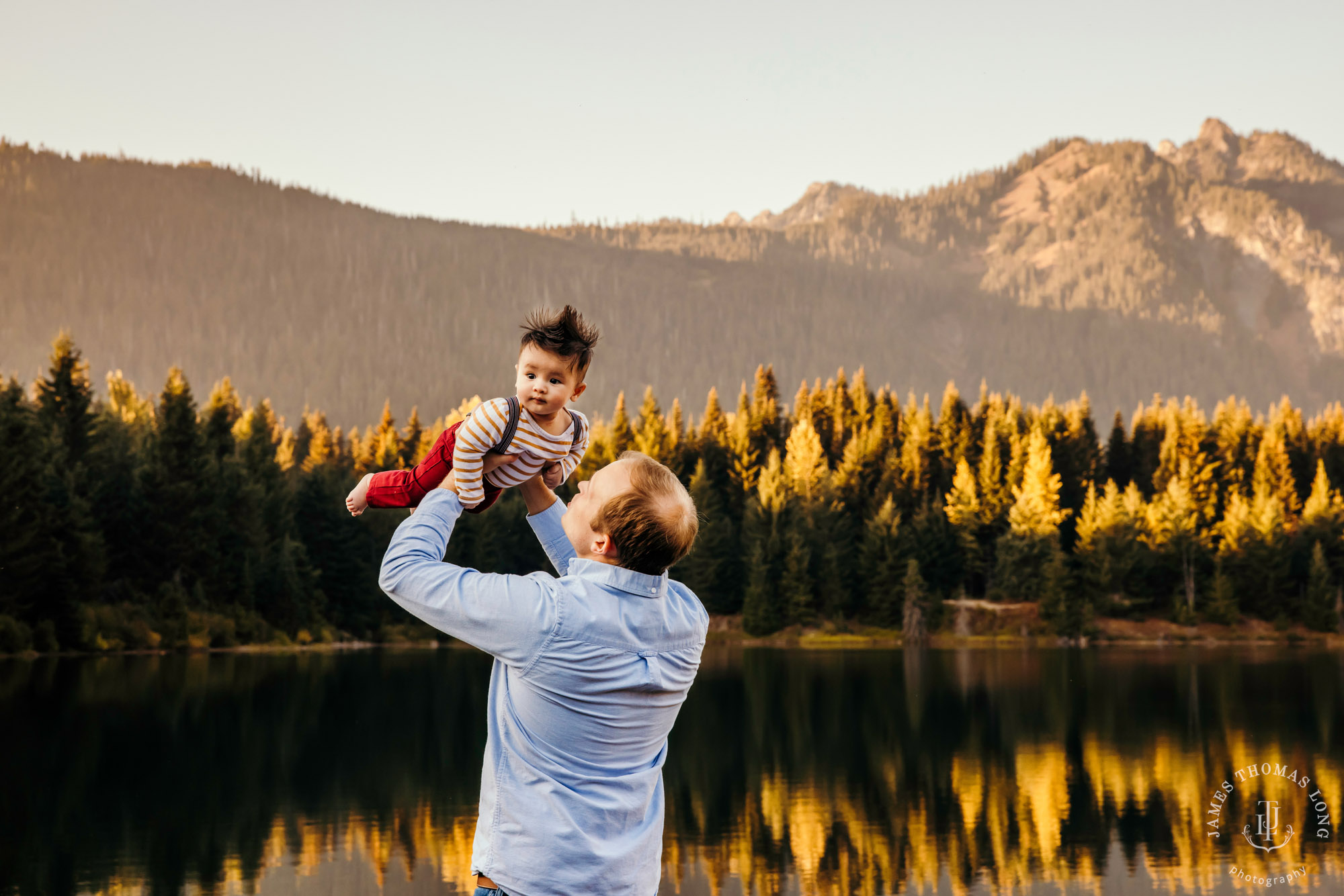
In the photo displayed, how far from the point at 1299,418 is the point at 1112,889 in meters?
80.2

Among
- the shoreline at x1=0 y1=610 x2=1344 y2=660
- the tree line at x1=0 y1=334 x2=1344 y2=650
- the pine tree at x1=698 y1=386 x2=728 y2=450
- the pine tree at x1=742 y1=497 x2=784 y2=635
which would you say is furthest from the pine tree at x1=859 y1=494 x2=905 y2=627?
the pine tree at x1=698 y1=386 x2=728 y2=450

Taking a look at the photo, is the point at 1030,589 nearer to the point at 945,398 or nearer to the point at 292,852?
the point at 945,398

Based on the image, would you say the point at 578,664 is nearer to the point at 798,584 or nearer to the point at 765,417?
the point at 798,584

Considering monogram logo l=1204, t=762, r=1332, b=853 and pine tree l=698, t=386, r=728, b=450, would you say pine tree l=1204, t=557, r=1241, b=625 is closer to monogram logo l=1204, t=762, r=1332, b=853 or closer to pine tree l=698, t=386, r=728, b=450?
pine tree l=698, t=386, r=728, b=450

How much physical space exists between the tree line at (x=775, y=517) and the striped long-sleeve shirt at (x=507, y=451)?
37837 mm

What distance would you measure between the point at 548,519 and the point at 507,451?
236 millimetres

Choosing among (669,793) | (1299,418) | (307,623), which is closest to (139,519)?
(307,623)

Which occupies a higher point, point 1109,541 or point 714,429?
point 714,429

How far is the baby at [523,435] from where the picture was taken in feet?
10.2

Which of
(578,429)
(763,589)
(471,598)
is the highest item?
(578,429)

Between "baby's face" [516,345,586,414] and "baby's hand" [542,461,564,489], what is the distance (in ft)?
0.53

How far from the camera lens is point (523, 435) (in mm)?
3277

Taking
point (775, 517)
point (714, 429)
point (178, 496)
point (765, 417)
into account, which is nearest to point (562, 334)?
point (178, 496)

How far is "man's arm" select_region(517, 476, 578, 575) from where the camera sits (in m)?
3.28
